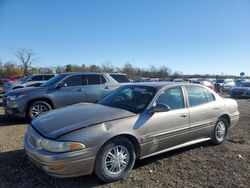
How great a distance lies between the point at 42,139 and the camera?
3.68 metres

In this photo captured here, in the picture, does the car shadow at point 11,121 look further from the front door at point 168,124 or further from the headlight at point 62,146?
the front door at point 168,124

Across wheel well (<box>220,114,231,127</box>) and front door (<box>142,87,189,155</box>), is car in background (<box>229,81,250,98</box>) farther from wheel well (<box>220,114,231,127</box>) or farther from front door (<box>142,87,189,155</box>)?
front door (<box>142,87,189,155</box>)

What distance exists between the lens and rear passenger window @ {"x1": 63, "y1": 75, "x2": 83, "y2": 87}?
874 cm

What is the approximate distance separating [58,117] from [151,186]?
1.83m

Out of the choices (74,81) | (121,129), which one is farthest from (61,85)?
(121,129)

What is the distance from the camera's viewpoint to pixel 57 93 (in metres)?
8.38

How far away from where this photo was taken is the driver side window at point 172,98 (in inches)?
189

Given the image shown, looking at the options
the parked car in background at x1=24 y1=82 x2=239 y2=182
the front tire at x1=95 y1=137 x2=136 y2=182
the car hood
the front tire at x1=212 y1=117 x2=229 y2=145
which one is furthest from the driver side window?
the front tire at x1=212 y1=117 x2=229 y2=145

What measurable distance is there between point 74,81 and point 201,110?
16.2 feet

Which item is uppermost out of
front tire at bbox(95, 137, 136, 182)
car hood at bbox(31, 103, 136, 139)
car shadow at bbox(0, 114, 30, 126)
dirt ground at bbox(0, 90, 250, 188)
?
car hood at bbox(31, 103, 136, 139)

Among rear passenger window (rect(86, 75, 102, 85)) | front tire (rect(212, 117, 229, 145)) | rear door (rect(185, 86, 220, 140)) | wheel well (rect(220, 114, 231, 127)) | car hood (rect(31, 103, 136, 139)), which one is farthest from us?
rear passenger window (rect(86, 75, 102, 85))

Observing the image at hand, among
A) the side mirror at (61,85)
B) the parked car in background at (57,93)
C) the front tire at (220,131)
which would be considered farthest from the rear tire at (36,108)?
the front tire at (220,131)

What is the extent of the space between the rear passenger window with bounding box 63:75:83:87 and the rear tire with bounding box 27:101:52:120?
1.00 metres

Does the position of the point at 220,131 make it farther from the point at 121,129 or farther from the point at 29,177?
the point at 29,177
